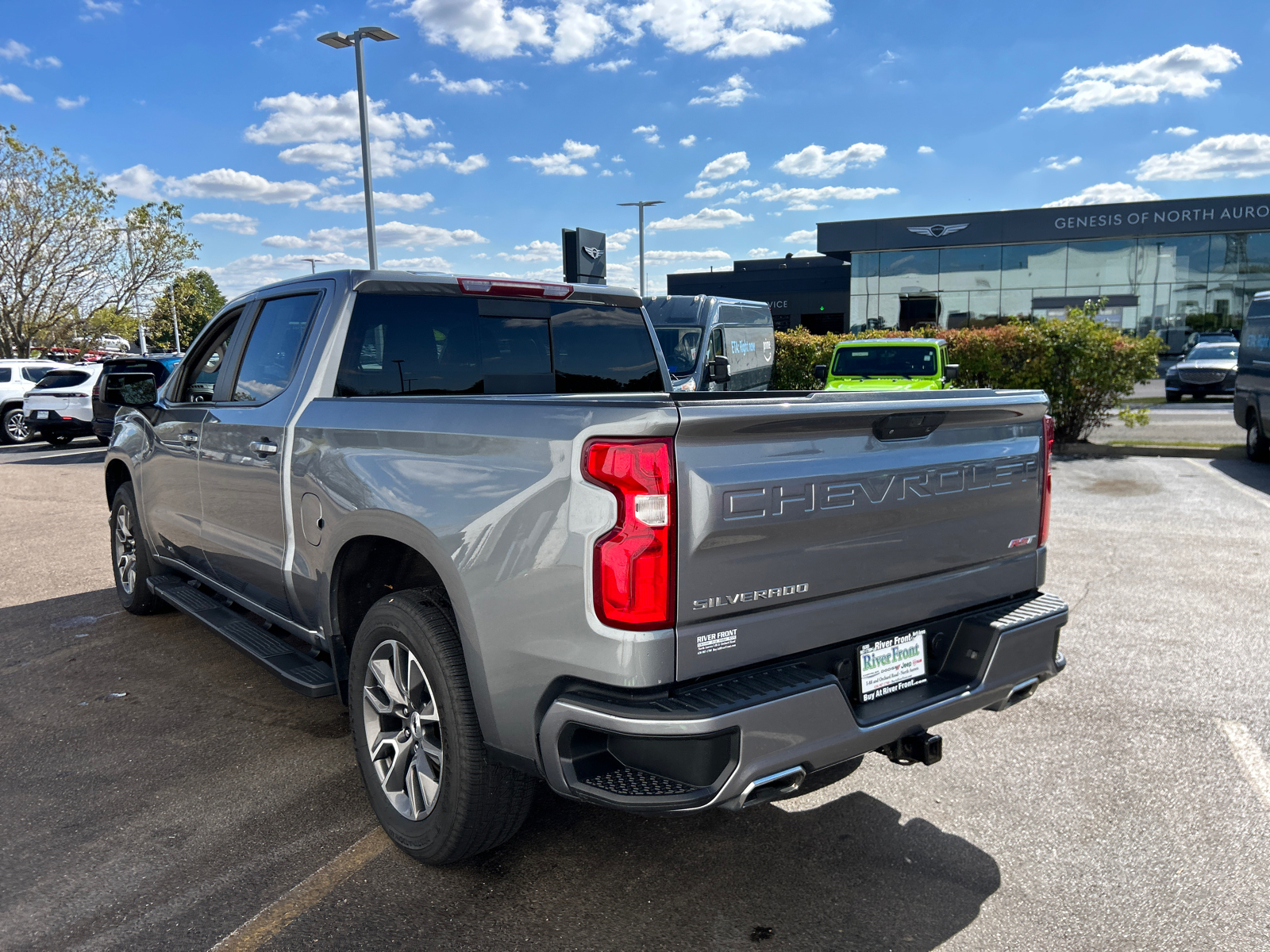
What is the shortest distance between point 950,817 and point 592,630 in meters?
1.84

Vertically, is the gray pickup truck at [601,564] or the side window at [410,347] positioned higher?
the side window at [410,347]

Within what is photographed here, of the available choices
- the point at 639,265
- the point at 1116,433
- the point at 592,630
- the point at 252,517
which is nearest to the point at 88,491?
the point at 252,517

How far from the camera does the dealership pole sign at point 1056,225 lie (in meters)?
35.7

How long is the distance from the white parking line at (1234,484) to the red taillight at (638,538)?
947 centimetres

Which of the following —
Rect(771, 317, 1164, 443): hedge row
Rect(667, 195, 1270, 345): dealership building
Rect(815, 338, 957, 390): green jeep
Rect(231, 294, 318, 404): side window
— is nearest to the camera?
Rect(231, 294, 318, 404): side window

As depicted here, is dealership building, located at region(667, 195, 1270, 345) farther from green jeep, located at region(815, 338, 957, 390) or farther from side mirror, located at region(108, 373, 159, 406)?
side mirror, located at region(108, 373, 159, 406)

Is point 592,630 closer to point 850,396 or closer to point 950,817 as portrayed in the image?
point 850,396

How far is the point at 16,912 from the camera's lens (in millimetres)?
2732

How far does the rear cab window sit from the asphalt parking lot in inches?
66.0

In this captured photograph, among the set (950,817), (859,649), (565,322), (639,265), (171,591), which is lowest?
(950,817)

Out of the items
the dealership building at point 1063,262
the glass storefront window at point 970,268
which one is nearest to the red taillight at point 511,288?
the dealership building at point 1063,262

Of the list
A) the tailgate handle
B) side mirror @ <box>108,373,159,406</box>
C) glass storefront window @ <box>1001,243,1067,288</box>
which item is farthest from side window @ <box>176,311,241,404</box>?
glass storefront window @ <box>1001,243,1067,288</box>

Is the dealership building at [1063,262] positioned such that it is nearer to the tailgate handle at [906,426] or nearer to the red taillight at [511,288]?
the red taillight at [511,288]

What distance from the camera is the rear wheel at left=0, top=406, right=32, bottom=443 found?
2036 centimetres
